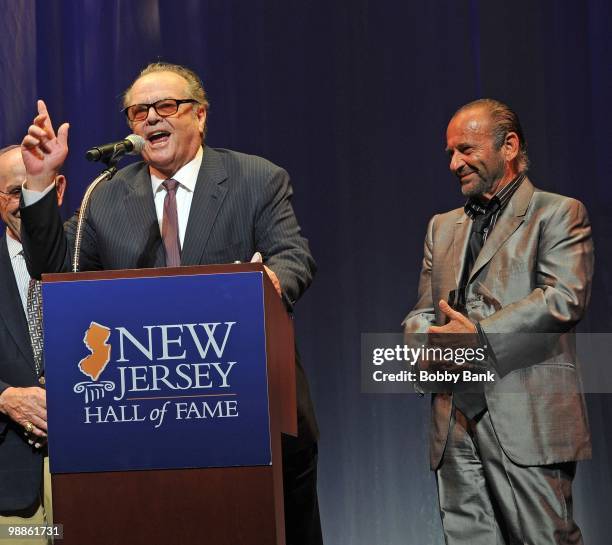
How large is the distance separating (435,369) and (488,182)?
0.58 m

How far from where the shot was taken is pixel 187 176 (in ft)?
8.86

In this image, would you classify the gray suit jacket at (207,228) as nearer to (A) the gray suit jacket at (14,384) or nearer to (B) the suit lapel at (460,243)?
(A) the gray suit jacket at (14,384)

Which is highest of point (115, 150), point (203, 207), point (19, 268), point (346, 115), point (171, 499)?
point (346, 115)

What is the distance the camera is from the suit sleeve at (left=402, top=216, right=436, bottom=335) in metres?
3.04

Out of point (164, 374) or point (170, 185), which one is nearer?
point (164, 374)

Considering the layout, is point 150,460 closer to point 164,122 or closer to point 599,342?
point 164,122

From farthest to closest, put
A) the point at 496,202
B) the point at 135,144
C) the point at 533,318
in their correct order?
the point at 496,202
the point at 533,318
the point at 135,144

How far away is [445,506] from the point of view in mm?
2926

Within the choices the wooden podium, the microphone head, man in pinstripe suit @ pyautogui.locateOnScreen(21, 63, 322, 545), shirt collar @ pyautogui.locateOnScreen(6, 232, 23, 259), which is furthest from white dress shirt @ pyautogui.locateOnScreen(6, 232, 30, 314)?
the wooden podium

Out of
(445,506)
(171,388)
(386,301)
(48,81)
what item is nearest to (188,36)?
(48,81)

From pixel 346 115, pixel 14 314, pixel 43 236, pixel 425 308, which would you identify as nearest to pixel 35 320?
pixel 14 314

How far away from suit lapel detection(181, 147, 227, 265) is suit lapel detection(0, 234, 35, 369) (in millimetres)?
651

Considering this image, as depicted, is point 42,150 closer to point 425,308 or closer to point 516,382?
point 425,308

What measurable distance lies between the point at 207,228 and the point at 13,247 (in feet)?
2.62
